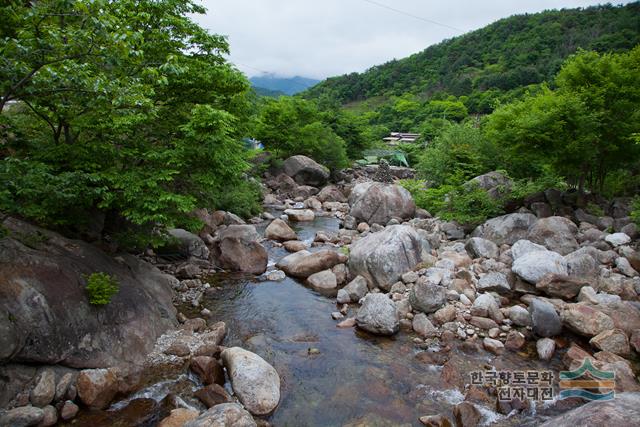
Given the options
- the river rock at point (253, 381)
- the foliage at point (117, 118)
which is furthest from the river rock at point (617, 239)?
the foliage at point (117, 118)

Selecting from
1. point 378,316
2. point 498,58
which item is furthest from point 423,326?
point 498,58

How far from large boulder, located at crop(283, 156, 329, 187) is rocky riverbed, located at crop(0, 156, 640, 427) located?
15942mm

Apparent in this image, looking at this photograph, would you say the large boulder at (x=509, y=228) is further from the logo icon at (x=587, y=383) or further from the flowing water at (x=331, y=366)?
the logo icon at (x=587, y=383)

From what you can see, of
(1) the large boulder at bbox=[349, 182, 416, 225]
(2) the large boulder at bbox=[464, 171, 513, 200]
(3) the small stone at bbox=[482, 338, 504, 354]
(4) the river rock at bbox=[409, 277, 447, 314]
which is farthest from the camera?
(1) the large boulder at bbox=[349, 182, 416, 225]

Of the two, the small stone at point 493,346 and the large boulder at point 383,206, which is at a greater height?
the large boulder at point 383,206

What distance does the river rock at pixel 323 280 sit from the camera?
40.7 feet

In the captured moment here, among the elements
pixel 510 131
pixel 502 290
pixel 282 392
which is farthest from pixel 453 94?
pixel 282 392

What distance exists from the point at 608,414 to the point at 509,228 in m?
10.7

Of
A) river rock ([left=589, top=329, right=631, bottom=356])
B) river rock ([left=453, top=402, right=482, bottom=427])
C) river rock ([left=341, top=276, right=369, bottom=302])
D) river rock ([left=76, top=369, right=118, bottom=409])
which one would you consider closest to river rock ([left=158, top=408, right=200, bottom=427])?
river rock ([left=76, top=369, right=118, bottom=409])

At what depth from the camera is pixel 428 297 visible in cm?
1031

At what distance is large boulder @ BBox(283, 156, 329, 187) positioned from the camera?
3106 centimetres

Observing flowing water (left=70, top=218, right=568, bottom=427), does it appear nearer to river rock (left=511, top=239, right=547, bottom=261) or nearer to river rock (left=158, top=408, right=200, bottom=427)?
river rock (left=158, top=408, right=200, bottom=427)

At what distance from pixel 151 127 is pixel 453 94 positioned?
7851 cm

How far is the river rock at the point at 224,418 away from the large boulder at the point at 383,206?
14438mm
